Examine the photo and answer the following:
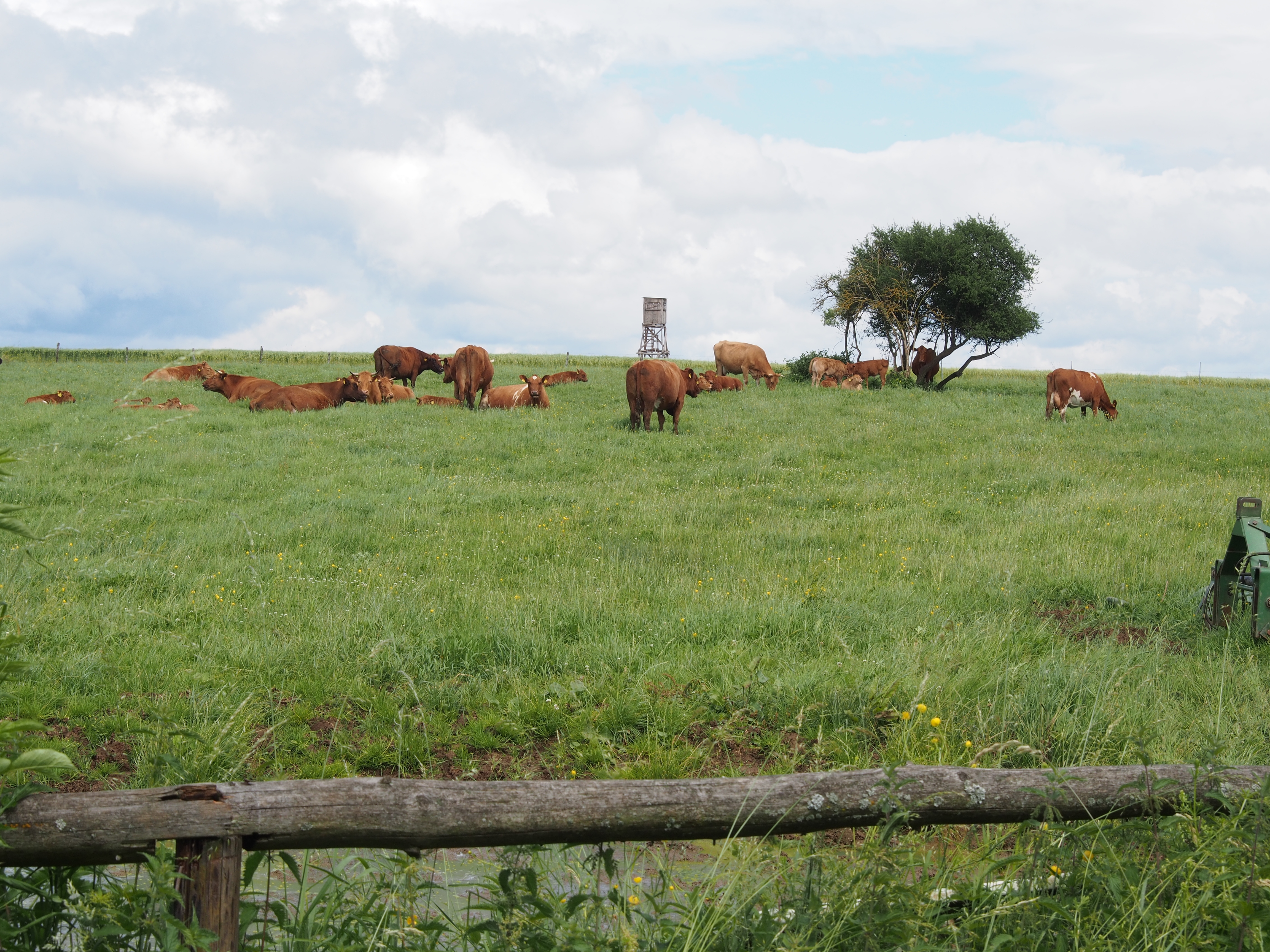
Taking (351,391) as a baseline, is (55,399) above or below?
below

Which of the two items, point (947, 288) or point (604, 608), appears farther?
point (947, 288)

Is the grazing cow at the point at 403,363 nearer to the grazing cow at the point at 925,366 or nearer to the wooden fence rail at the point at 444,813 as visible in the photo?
the grazing cow at the point at 925,366

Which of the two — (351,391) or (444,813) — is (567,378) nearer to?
(351,391)

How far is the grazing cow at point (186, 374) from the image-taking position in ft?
97.0

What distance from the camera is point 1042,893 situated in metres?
3.45

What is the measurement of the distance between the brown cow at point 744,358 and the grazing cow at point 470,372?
14572mm

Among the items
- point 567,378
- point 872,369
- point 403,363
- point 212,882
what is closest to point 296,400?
point 403,363

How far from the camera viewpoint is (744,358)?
38.1m

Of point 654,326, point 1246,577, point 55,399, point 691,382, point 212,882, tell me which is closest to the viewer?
point 212,882

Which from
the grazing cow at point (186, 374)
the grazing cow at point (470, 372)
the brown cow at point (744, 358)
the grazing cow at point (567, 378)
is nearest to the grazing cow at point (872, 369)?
the brown cow at point (744, 358)

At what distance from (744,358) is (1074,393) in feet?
50.7

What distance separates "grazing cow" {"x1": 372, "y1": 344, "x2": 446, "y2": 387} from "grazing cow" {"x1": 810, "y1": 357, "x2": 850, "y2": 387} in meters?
14.6

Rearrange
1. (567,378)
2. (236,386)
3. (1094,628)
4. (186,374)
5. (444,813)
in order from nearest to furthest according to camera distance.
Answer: (444,813) < (1094,628) < (236,386) < (186,374) < (567,378)

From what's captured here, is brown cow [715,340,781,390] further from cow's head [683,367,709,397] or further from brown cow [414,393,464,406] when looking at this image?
brown cow [414,393,464,406]
